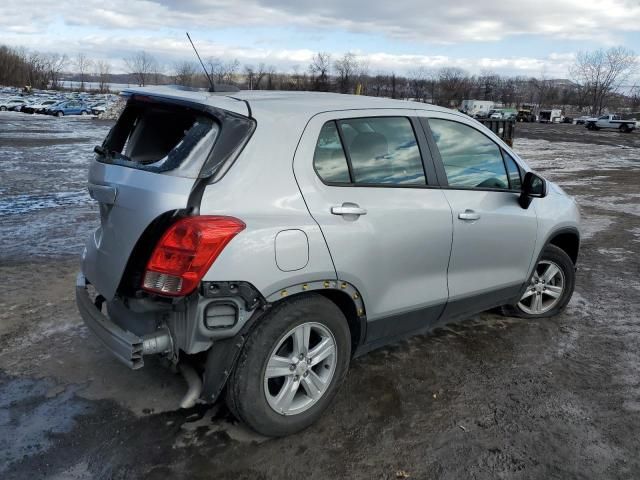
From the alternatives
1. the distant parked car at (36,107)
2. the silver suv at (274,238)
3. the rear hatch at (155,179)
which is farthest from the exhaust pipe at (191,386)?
the distant parked car at (36,107)

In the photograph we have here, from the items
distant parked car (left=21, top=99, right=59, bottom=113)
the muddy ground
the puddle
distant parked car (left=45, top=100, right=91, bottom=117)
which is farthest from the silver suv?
distant parked car (left=21, top=99, right=59, bottom=113)

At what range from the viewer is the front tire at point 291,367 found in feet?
9.15

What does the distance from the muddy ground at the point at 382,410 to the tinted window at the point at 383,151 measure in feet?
4.57

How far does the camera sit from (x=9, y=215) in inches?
330

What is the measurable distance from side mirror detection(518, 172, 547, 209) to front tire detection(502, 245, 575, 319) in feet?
2.41

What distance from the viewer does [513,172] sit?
4223mm

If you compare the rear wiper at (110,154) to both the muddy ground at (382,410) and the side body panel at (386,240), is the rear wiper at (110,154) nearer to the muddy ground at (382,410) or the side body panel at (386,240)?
the side body panel at (386,240)

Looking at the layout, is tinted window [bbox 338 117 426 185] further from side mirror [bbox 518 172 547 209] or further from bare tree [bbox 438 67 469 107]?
bare tree [bbox 438 67 469 107]

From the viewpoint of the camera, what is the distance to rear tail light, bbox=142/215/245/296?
2576 mm

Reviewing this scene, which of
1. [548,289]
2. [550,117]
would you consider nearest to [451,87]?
[550,117]

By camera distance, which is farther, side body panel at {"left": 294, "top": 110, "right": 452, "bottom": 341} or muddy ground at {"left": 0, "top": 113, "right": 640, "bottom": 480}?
side body panel at {"left": 294, "top": 110, "right": 452, "bottom": 341}

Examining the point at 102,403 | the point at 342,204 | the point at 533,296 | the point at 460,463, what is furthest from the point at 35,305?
the point at 533,296

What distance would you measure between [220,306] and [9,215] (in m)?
7.20

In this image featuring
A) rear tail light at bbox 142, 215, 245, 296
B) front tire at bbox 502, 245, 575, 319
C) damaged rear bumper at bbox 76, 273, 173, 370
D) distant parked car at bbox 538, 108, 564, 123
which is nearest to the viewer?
rear tail light at bbox 142, 215, 245, 296
